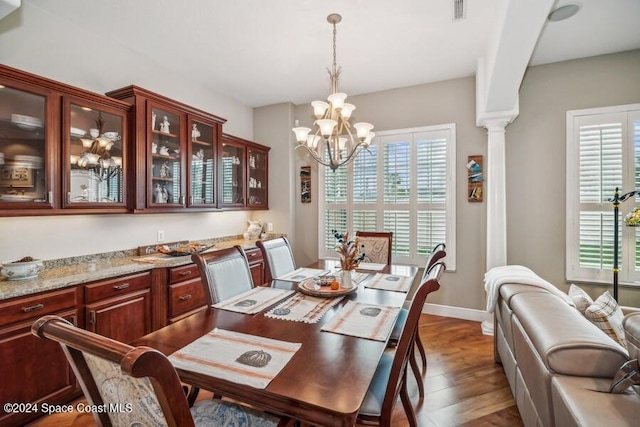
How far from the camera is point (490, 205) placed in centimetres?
326

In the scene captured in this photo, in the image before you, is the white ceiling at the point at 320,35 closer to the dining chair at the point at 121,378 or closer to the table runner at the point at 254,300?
the table runner at the point at 254,300

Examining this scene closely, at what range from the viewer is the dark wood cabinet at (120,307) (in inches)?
83.7

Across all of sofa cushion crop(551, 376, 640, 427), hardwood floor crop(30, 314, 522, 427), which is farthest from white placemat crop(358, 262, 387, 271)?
sofa cushion crop(551, 376, 640, 427)

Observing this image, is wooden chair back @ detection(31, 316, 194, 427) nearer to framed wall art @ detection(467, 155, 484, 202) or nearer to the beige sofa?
the beige sofa

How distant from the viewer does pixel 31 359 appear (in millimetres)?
1854

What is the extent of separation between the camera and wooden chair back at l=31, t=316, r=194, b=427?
0.67 meters

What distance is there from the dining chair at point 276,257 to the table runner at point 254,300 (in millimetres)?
462

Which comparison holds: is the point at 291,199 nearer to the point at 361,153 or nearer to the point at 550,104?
the point at 361,153

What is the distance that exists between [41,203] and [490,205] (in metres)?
3.91

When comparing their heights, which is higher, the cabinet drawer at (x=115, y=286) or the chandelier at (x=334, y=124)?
the chandelier at (x=334, y=124)

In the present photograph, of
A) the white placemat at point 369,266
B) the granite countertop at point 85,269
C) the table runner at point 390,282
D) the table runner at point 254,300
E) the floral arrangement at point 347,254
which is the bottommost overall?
the table runner at point 254,300

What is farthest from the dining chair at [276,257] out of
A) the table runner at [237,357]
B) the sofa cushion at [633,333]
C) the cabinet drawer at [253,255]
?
the sofa cushion at [633,333]

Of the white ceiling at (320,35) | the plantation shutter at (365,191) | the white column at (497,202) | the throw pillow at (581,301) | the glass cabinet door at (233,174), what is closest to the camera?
the throw pillow at (581,301)

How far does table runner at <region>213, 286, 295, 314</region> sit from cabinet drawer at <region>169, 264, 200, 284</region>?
100 centimetres
